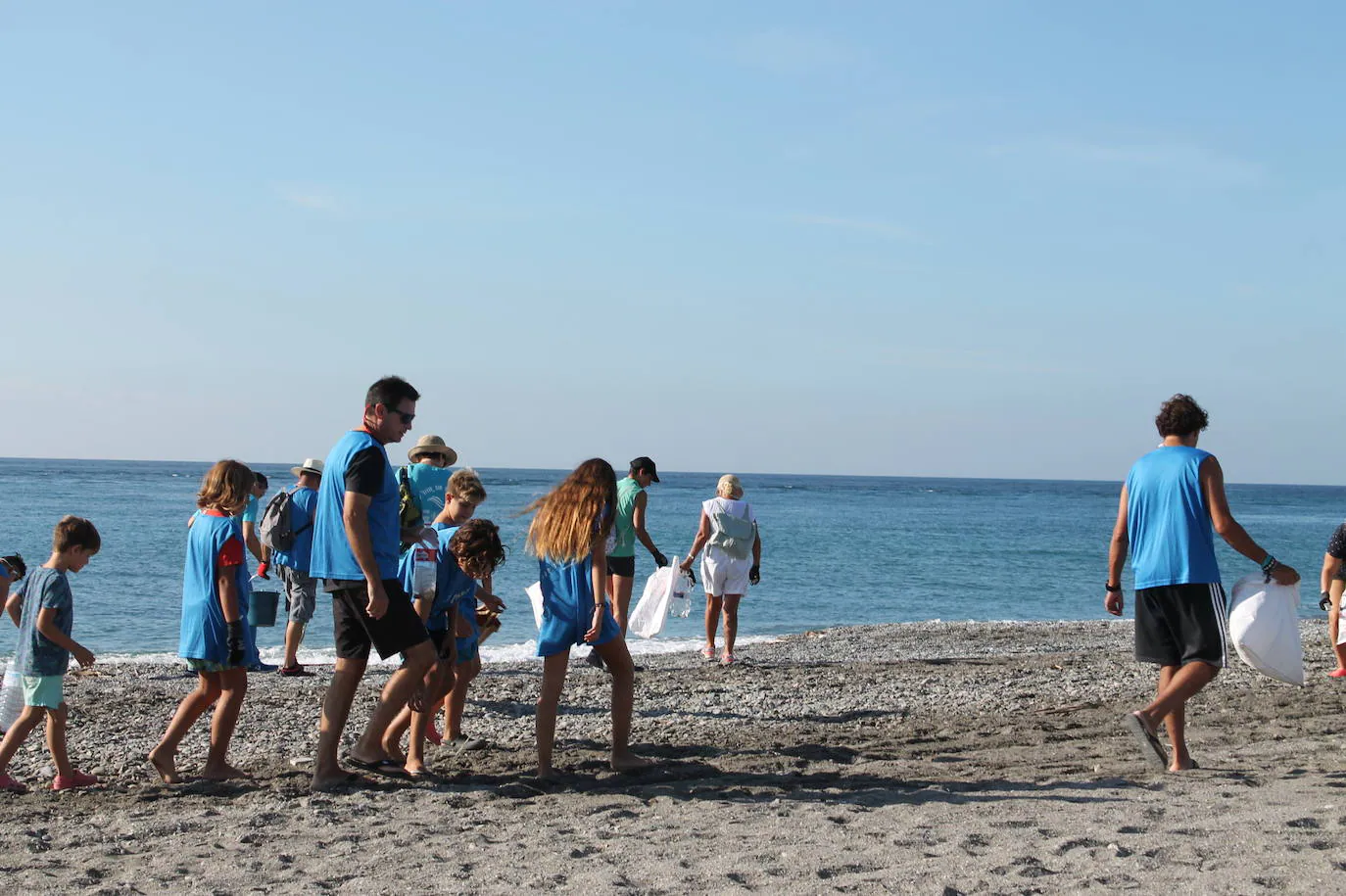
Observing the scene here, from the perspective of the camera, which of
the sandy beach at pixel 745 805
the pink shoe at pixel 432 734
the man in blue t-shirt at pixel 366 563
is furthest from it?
the pink shoe at pixel 432 734

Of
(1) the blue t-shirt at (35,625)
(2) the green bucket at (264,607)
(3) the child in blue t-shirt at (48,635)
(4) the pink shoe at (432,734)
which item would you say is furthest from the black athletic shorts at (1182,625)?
(2) the green bucket at (264,607)

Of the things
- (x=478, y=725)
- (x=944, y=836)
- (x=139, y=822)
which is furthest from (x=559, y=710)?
(x=944, y=836)

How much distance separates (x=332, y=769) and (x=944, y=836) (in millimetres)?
2712

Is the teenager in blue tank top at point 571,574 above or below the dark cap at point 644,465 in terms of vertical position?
below

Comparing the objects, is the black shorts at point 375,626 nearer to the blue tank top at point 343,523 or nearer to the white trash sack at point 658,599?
the blue tank top at point 343,523

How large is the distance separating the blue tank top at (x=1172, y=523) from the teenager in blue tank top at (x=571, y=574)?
94.0 inches

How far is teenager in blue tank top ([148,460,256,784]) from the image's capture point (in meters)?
5.41

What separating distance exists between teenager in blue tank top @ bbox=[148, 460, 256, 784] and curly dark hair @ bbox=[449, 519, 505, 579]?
99 centimetres

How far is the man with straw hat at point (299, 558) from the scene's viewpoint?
852cm

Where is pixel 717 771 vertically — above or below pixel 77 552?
below

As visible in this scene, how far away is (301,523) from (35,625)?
3177 millimetres

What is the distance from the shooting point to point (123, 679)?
31.6ft

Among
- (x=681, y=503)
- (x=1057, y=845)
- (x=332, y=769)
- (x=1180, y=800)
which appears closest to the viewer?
(x=1057, y=845)

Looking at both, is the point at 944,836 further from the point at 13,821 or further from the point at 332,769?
the point at 13,821
